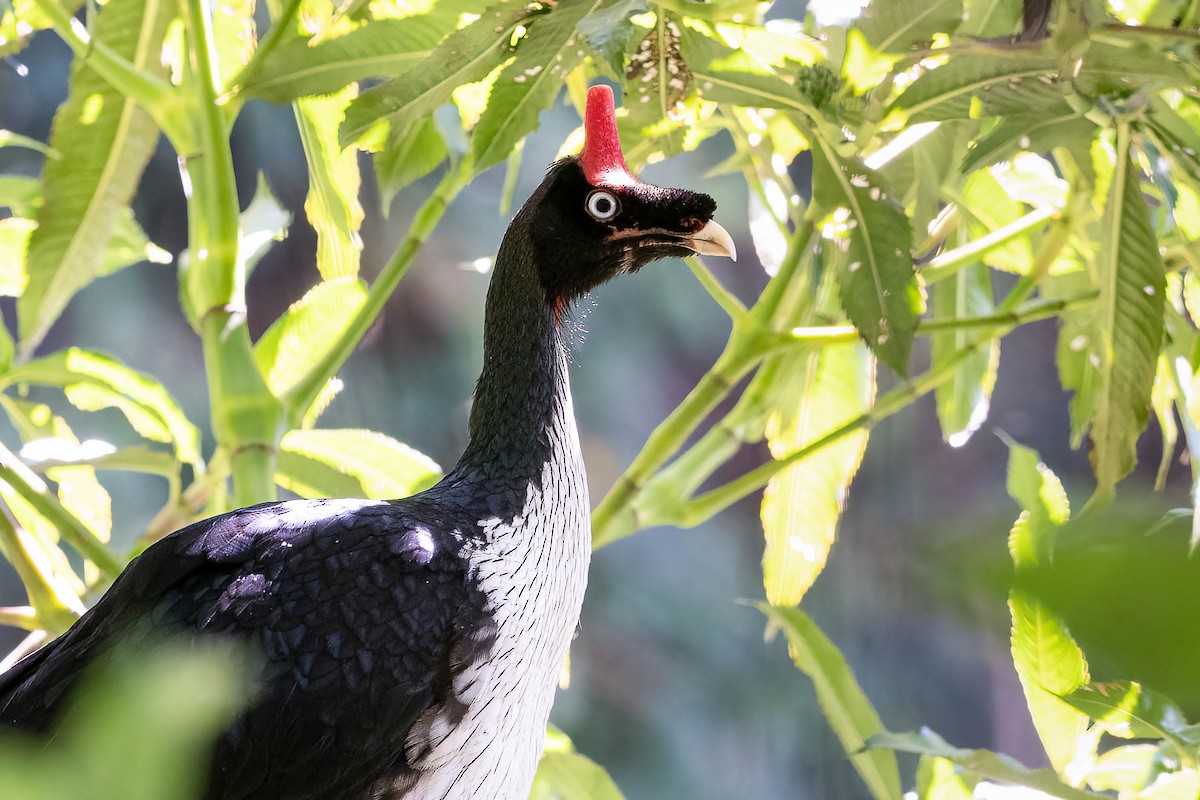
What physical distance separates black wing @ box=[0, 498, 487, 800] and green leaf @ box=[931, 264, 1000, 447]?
45 cm

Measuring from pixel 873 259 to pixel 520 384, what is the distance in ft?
0.69

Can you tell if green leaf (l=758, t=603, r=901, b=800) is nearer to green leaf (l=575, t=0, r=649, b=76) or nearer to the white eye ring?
the white eye ring

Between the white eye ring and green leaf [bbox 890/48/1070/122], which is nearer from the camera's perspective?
green leaf [bbox 890/48/1070/122]

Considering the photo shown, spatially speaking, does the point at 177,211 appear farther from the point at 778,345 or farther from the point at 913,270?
the point at 913,270

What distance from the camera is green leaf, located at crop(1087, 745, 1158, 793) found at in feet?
1.95

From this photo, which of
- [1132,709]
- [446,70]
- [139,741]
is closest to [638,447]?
[446,70]

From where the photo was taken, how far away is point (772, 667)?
205cm

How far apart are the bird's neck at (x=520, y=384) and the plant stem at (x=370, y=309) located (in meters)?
0.05

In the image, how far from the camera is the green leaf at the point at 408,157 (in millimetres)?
662

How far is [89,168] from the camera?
0.69m

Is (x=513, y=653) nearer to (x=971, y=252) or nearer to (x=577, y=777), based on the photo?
(x=577, y=777)

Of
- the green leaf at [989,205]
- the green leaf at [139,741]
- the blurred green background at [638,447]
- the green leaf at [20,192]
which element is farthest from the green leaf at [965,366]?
the blurred green background at [638,447]

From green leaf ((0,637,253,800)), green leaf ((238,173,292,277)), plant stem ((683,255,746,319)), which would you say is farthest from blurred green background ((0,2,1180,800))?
green leaf ((0,637,253,800))

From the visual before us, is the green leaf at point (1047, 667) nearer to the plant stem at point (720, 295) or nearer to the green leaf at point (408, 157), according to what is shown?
the plant stem at point (720, 295)
